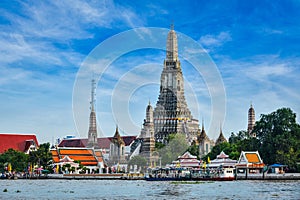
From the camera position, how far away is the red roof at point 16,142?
126938 millimetres

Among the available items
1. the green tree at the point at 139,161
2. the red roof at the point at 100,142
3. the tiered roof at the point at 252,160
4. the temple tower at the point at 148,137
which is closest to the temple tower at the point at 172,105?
the temple tower at the point at 148,137

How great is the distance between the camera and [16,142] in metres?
129

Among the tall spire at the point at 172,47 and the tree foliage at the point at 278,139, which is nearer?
the tree foliage at the point at 278,139

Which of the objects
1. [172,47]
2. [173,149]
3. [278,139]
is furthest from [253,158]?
[172,47]

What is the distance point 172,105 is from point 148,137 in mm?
13268

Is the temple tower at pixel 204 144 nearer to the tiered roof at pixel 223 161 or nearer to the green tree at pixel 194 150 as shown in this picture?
the green tree at pixel 194 150

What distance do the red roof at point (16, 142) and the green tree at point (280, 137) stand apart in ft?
209

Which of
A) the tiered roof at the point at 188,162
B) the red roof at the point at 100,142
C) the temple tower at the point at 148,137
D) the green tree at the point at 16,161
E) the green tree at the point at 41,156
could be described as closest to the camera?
the tiered roof at the point at 188,162

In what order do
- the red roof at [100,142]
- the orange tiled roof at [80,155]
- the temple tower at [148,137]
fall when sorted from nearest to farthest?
the orange tiled roof at [80,155] < the temple tower at [148,137] < the red roof at [100,142]

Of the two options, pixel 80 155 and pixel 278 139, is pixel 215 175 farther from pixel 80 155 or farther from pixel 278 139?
pixel 80 155

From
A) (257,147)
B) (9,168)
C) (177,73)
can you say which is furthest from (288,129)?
(177,73)

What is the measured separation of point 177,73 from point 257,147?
52979 mm

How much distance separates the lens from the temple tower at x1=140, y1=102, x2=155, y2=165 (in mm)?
117250

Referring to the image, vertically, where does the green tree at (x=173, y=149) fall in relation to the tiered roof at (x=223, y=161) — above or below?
above
